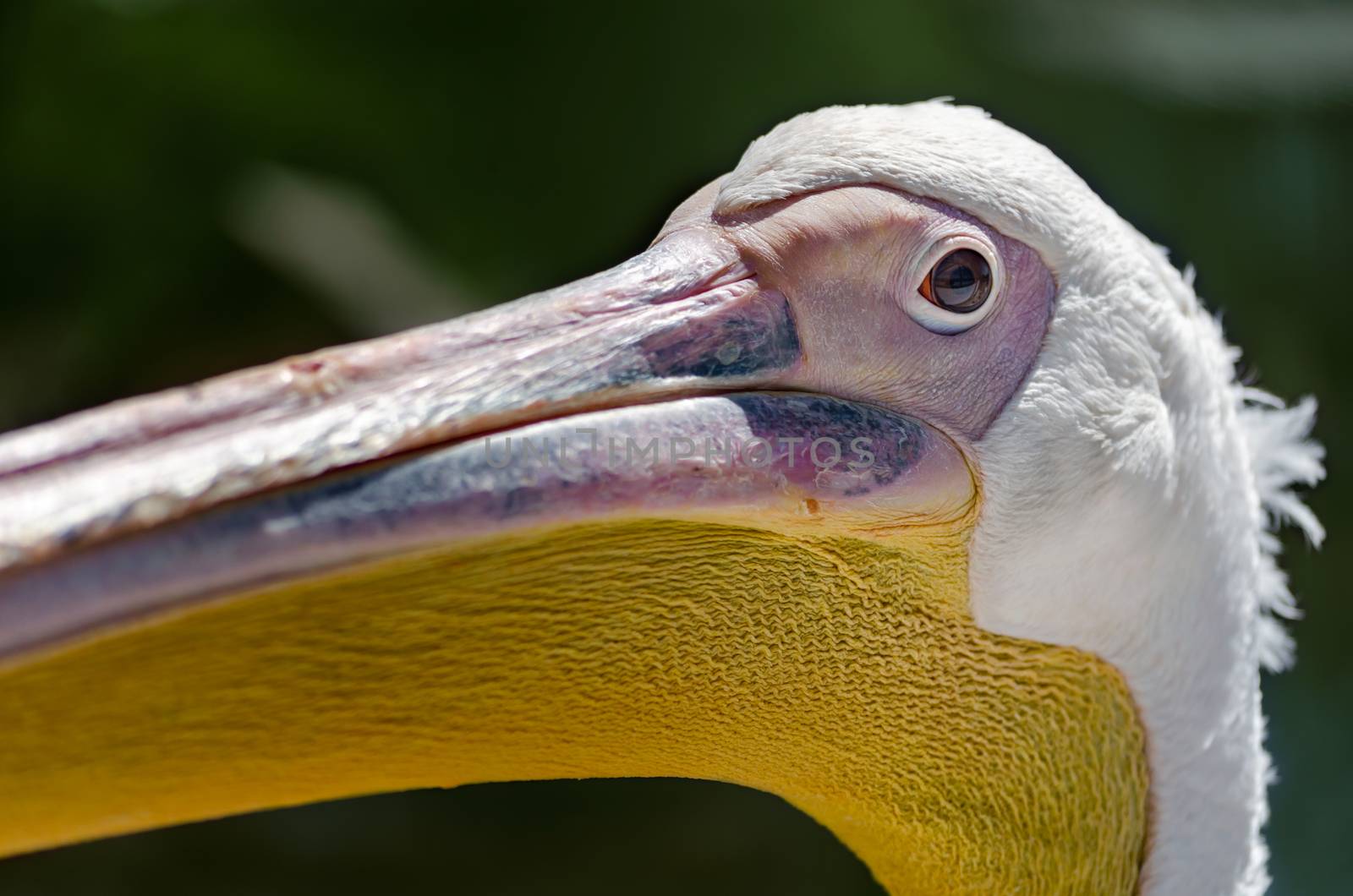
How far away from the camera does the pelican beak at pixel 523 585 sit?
2.93 ft

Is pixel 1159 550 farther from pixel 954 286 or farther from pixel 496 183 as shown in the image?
pixel 496 183

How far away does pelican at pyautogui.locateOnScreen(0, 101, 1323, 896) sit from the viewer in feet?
3.01

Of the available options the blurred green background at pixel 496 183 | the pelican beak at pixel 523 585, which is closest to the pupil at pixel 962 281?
the pelican beak at pixel 523 585

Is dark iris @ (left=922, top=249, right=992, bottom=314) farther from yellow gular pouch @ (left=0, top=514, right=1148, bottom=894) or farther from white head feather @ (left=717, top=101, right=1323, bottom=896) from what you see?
yellow gular pouch @ (left=0, top=514, right=1148, bottom=894)

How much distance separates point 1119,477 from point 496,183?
2720 mm

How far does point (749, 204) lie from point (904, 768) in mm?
615

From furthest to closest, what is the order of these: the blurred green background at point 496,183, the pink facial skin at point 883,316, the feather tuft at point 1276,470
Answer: the blurred green background at point 496,183 < the feather tuft at point 1276,470 < the pink facial skin at point 883,316

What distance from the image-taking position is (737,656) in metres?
1.15

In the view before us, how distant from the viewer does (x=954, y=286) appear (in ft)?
3.67

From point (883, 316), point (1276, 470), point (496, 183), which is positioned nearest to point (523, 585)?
point (883, 316)

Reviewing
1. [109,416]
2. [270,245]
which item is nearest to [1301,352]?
[270,245]

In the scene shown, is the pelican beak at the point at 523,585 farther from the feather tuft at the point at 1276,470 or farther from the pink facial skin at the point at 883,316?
the feather tuft at the point at 1276,470

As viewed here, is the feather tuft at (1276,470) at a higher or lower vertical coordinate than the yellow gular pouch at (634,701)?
higher

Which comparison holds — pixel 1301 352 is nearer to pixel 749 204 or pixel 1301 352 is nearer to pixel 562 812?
pixel 562 812
